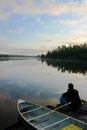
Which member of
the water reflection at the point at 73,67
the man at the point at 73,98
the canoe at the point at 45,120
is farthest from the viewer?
the water reflection at the point at 73,67

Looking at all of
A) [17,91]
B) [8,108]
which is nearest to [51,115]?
[8,108]

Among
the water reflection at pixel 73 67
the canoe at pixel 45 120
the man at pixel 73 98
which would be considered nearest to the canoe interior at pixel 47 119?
the canoe at pixel 45 120

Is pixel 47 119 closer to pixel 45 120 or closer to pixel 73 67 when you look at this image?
pixel 45 120

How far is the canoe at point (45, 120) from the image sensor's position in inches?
381

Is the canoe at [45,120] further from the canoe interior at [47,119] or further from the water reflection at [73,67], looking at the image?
the water reflection at [73,67]

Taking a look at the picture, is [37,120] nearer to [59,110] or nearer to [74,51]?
[59,110]

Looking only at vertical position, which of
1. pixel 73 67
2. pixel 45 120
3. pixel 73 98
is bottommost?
pixel 73 67

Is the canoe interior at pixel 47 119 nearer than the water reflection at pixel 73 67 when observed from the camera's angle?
Yes

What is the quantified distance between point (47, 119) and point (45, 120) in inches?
7.4

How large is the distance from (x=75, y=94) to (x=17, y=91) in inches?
428

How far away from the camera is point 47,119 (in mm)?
11242

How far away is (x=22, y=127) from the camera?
36.5ft

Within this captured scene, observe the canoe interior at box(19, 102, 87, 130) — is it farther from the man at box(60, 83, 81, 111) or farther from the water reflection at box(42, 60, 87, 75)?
the water reflection at box(42, 60, 87, 75)

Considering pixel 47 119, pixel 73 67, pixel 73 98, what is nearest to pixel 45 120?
pixel 47 119
